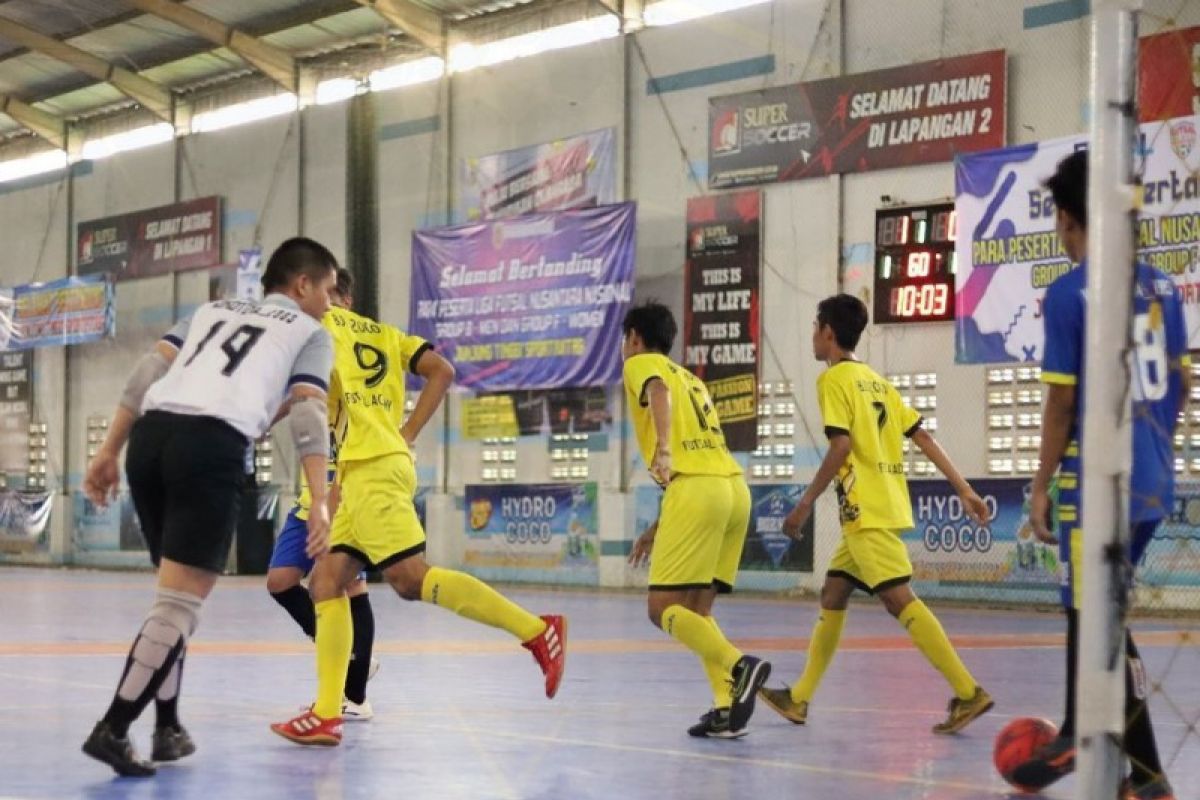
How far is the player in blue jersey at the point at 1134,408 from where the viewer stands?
18.7ft

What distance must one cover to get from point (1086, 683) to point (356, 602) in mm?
4444

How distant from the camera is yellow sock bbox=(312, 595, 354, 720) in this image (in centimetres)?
767

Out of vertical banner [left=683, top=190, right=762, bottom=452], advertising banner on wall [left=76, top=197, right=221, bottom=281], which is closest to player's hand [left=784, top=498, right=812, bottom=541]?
vertical banner [left=683, top=190, right=762, bottom=452]

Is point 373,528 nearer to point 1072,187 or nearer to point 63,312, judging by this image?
point 1072,187

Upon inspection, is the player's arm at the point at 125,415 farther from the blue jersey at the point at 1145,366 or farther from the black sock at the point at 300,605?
the blue jersey at the point at 1145,366

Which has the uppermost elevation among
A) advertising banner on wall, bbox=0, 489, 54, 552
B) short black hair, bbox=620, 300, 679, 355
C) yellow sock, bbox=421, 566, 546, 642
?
short black hair, bbox=620, 300, 679, 355

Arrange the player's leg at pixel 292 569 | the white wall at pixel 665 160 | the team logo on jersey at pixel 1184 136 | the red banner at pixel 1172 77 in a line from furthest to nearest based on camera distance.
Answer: the white wall at pixel 665 160, the red banner at pixel 1172 77, the team logo on jersey at pixel 1184 136, the player's leg at pixel 292 569

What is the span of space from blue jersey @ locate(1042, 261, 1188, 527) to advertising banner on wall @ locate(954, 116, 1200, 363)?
12.8 m

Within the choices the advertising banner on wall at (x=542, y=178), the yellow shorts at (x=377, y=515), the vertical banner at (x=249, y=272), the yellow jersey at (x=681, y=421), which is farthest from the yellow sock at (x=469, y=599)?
the vertical banner at (x=249, y=272)

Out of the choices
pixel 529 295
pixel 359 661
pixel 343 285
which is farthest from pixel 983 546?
pixel 343 285

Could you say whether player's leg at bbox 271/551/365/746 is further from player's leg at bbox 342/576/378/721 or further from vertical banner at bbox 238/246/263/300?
vertical banner at bbox 238/246/263/300

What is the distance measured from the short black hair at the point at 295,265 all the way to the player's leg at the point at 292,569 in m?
1.75

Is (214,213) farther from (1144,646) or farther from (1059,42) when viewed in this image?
(1144,646)

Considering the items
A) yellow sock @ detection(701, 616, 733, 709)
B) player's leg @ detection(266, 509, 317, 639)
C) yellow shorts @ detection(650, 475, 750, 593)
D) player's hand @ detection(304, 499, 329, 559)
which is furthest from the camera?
player's leg @ detection(266, 509, 317, 639)
